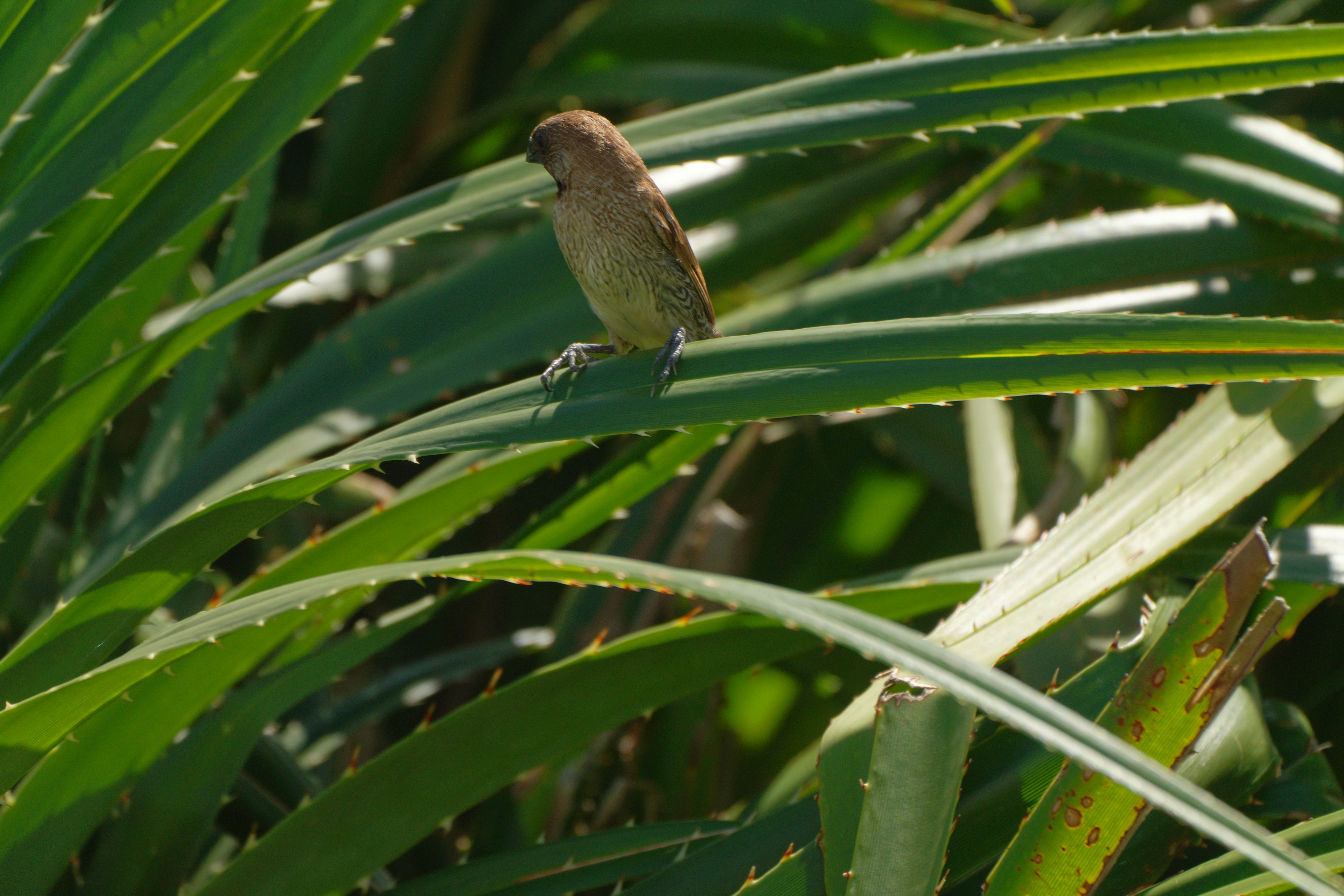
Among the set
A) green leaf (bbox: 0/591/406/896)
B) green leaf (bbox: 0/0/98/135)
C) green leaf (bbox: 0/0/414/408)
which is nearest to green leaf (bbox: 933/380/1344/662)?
green leaf (bbox: 0/591/406/896)

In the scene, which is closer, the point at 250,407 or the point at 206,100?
the point at 206,100

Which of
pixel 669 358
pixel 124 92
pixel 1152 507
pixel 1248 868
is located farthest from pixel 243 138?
pixel 1248 868

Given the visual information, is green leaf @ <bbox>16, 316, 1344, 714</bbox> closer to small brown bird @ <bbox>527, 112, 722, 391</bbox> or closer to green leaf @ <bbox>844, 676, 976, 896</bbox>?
green leaf @ <bbox>844, 676, 976, 896</bbox>

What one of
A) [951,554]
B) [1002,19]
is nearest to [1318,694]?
[951,554]

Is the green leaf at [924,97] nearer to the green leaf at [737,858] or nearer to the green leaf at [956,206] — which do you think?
the green leaf at [956,206]

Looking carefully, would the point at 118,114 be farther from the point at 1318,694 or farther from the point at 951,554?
the point at 1318,694
